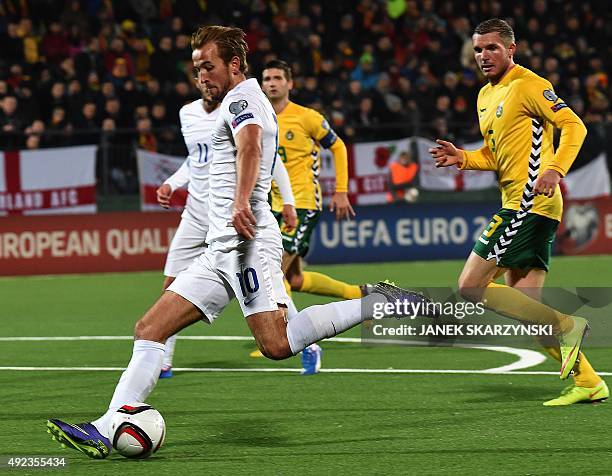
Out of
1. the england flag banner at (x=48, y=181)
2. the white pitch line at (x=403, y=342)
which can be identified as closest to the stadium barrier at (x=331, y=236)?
the england flag banner at (x=48, y=181)

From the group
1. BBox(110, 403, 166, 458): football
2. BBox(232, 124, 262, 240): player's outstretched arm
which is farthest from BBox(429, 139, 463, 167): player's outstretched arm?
BBox(110, 403, 166, 458): football

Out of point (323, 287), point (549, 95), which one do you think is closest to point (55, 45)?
point (323, 287)

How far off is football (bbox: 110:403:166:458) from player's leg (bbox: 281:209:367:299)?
4.61 metres

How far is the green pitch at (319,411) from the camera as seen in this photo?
6.32 metres

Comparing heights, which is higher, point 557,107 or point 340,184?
point 557,107

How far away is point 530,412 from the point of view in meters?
7.68

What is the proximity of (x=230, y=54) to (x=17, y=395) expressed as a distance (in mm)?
3161

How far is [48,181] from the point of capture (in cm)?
1898

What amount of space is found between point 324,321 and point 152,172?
43.6 feet

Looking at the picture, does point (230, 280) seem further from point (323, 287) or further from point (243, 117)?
point (323, 287)

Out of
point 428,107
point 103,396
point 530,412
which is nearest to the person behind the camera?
point 530,412

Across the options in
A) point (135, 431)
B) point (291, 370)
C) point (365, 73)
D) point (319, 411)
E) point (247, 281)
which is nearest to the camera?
point (135, 431)

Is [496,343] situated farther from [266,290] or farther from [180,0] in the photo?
[180,0]

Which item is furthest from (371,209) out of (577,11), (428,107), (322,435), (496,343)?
(322,435)
